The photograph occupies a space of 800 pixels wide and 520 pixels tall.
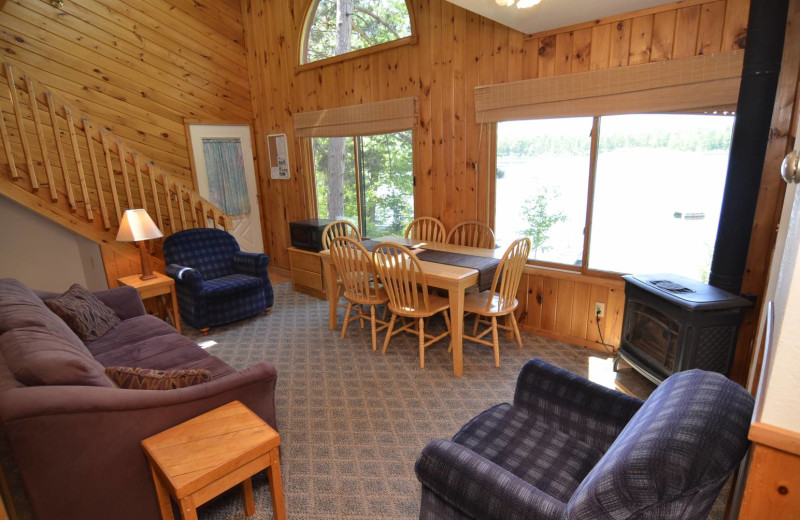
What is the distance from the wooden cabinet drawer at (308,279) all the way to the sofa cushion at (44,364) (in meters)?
2.91

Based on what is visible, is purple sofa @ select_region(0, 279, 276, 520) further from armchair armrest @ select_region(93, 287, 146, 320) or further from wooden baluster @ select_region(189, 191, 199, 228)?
wooden baluster @ select_region(189, 191, 199, 228)

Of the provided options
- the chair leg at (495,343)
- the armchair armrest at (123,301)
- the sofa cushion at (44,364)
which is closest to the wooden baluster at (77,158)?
the armchair armrest at (123,301)

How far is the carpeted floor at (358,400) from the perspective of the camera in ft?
6.23

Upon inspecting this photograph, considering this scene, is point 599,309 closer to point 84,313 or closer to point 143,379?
point 143,379

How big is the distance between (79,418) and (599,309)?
3.21 metres

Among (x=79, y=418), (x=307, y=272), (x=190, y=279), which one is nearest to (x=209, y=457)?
(x=79, y=418)

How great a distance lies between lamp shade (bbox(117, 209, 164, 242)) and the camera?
342 centimetres

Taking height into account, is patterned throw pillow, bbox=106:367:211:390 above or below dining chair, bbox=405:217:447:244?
below

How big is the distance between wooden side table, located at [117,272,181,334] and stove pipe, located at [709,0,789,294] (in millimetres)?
4056

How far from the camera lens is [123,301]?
9.89 feet

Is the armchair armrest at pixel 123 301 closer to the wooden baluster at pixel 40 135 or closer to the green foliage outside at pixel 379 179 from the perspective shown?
the wooden baluster at pixel 40 135

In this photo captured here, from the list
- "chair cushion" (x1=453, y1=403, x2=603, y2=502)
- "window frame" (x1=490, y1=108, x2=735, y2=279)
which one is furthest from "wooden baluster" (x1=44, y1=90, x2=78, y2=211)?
"chair cushion" (x1=453, y1=403, x2=603, y2=502)

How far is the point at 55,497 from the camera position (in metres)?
1.38

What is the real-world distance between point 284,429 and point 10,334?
1367 millimetres
